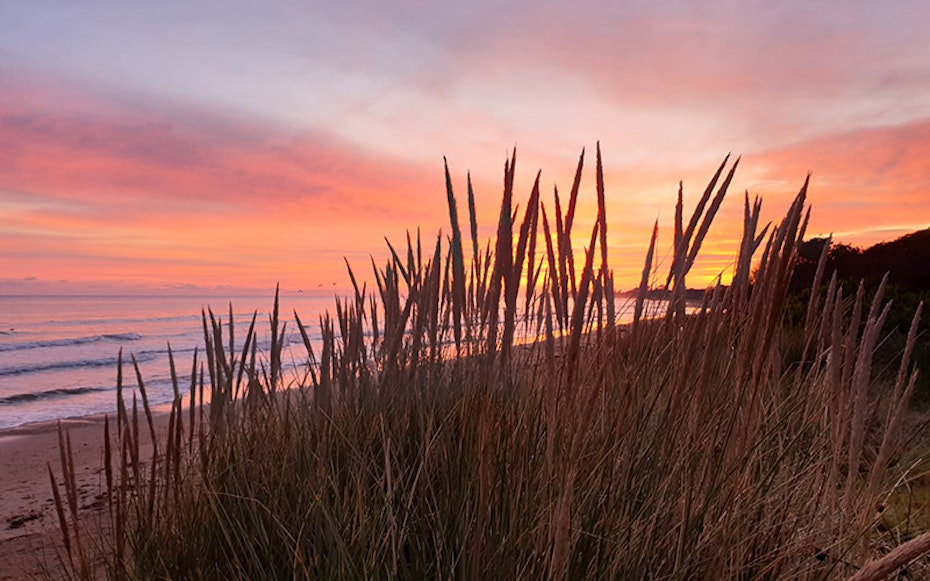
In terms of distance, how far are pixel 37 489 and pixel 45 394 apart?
743cm

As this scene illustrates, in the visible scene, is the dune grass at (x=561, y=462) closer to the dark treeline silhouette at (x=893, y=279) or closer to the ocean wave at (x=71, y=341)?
the dark treeline silhouette at (x=893, y=279)

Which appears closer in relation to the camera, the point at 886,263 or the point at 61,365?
the point at 886,263

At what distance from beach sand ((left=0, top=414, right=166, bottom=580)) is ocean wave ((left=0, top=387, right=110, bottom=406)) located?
2789 millimetres

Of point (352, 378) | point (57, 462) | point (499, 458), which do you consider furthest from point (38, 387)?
point (499, 458)

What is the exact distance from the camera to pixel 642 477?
5.04ft

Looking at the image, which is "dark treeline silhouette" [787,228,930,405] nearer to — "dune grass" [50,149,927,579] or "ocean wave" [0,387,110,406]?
"dune grass" [50,149,927,579]

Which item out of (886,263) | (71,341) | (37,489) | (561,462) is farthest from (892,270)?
(71,341)

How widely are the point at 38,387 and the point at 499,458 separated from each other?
588 inches

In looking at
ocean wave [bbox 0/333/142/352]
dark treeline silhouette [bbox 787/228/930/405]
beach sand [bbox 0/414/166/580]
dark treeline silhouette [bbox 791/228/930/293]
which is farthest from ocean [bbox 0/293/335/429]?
dark treeline silhouette [bbox 791/228/930/293]

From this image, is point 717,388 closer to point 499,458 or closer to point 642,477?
point 642,477

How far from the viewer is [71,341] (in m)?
21.6

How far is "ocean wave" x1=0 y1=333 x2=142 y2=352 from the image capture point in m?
20.2

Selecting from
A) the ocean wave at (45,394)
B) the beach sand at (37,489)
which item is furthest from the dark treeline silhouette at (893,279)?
the ocean wave at (45,394)

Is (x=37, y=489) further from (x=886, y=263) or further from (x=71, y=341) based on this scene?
(x=71, y=341)
